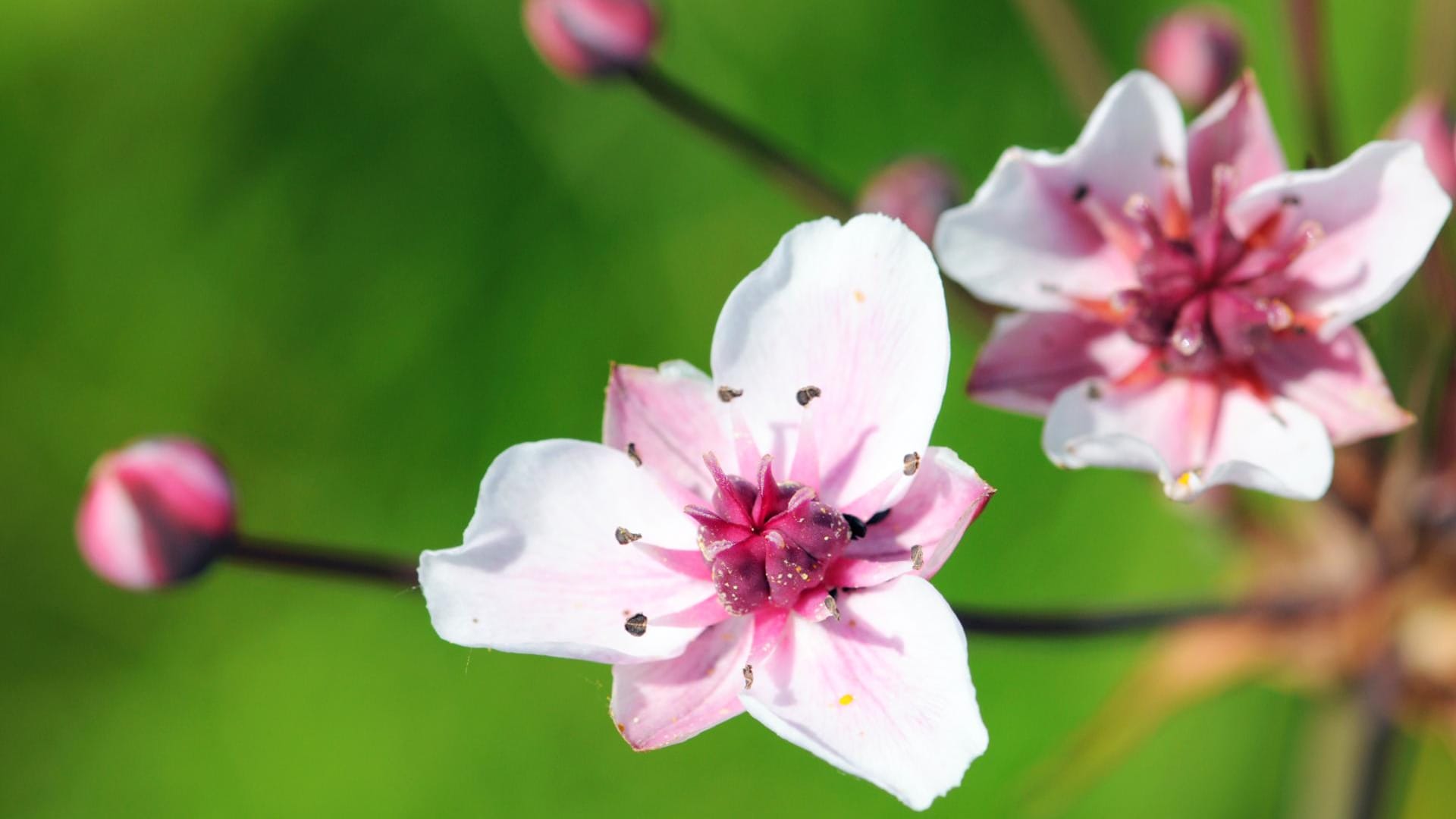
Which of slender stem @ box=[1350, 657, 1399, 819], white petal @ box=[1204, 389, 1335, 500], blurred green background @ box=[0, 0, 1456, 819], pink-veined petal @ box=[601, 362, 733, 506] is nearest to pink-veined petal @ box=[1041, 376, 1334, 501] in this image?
white petal @ box=[1204, 389, 1335, 500]

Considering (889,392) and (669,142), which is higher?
(889,392)

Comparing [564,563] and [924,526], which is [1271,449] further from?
[564,563]

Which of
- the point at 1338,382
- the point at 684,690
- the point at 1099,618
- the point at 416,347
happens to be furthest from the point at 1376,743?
the point at 416,347

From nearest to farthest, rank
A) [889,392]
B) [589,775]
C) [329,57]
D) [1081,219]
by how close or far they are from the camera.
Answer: [889,392]
[1081,219]
[589,775]
[329,57]

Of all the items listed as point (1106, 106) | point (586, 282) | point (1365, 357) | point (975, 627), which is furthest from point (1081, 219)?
point (586, 282)

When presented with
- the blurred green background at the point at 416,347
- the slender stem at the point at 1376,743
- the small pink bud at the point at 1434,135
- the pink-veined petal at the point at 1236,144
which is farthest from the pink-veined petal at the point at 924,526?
the blurred green background at the point at 416,347

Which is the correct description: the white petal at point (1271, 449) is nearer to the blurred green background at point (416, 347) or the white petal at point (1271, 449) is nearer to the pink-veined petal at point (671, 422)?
the pink-veined petal at point (671, 422)

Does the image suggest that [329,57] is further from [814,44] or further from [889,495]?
[889,495]

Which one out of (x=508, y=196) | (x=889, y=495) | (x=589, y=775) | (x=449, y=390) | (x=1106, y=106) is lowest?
(x=589, y=775)
